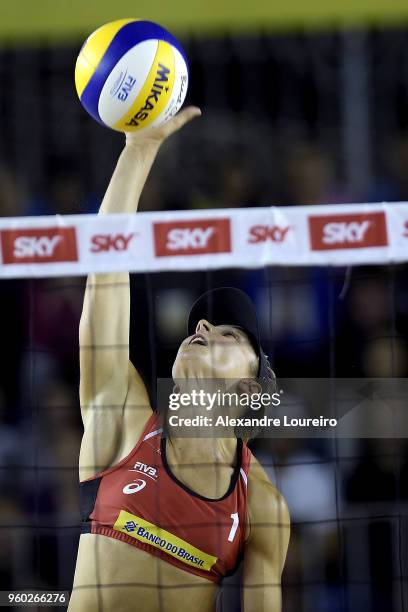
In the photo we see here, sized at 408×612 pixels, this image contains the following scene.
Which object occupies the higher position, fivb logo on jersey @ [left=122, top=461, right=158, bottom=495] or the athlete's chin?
the athlete's chin

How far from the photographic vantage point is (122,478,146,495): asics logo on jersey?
381cm

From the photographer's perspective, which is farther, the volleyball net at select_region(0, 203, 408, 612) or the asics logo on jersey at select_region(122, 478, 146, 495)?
the volleyball net at select_region(0, 203, 408, 612)

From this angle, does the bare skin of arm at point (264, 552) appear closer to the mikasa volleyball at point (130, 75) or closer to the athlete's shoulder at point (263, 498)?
the athlete's shoulder at point (263, 498)

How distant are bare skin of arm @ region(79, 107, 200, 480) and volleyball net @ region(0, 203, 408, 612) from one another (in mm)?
144

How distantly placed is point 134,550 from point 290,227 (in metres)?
1.30

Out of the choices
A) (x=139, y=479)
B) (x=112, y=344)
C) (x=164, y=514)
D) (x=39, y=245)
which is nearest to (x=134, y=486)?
(x=139, y=479)

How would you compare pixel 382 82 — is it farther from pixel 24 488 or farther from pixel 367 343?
pixel 24 488

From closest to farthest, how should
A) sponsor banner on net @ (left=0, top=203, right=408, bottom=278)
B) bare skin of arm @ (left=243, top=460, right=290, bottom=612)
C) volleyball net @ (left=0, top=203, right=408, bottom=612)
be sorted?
sponsor banner on net @ (left=0, top=203, right=408, bottom=278) → bare skin of arm @ (left=243, top=460, right=290, bottom=612) → volleyball net @ (left=0, top=203, right=408, bottom=612)

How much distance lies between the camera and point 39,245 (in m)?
3.61

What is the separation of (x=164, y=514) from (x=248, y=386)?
0.57 meters

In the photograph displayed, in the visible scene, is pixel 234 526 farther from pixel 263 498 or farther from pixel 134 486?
pixel 134 486

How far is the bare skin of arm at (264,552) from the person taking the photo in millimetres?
3781

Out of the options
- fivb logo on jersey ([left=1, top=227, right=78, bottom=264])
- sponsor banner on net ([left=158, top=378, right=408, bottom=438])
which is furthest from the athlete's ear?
fivb logo on jersey ([left=1, top=227, right=78, bottom=264])

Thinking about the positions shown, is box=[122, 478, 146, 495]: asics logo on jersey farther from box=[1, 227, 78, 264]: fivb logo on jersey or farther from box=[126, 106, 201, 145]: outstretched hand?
box=[126, 106, 201, 145]: outstretched hand
